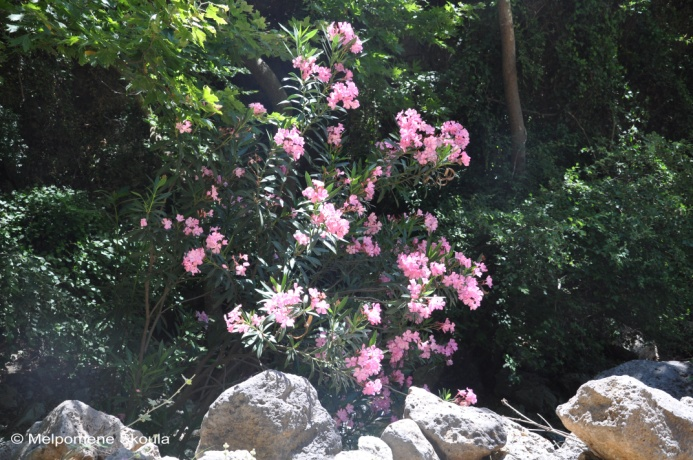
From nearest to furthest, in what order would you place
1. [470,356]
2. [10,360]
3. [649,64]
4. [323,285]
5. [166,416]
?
[166,416] → [323,285] → [10,360] → [470,356] → [649,64]

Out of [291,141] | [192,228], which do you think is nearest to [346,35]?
[291,141]

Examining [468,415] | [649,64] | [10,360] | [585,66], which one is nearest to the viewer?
[468,415]

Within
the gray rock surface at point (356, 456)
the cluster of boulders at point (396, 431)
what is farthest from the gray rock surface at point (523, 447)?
the gray rock surface at point (356, 456)

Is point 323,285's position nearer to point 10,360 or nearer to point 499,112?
point 10,360

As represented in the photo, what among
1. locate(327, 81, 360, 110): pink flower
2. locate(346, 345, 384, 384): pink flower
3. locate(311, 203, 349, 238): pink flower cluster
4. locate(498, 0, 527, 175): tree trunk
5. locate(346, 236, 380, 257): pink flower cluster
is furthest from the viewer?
locate(498, 0, 527, 175): tree trunk

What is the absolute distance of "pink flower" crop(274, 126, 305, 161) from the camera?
3.75 metres

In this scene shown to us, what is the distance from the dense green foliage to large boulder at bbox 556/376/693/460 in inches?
50.6

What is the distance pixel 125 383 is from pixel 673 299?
13.2 ft

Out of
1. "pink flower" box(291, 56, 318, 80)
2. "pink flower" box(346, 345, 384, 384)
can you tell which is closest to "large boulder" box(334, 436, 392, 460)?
"pink flower" box(346, 345, 384, 384)

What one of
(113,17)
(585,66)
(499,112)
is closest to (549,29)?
(585,66)

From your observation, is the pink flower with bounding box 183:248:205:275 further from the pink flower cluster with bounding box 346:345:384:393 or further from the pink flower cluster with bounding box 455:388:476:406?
the pink flower cluster with bounding box 455:388:476:406

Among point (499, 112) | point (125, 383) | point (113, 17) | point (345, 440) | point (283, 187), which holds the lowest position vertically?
point (345, 440)

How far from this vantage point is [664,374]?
5.24 m

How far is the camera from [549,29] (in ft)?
23.8
